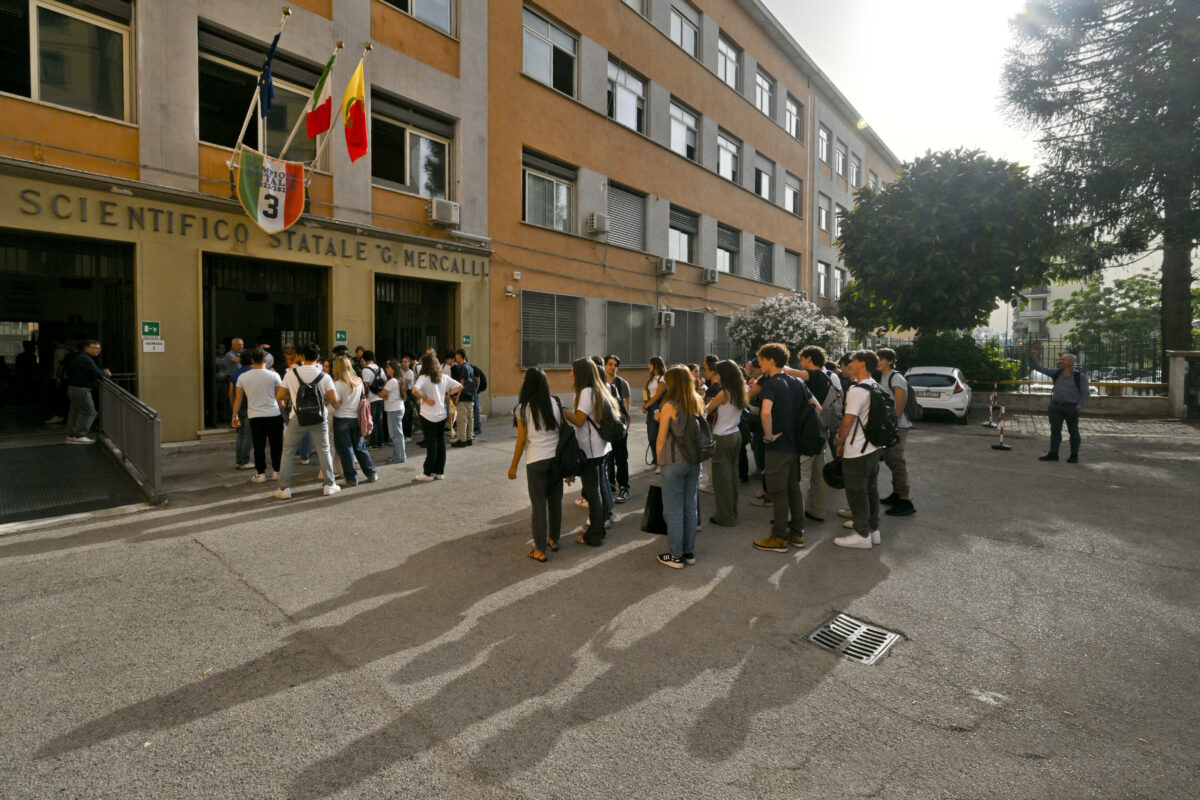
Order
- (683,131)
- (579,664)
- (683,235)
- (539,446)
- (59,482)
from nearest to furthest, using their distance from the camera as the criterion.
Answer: (579,664)
(539,446)
(59,482)
(683,131)
(683,235)

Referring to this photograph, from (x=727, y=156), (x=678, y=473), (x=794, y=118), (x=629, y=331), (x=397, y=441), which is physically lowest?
(x=397, y=441)

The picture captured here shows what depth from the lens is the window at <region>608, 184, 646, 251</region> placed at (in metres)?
19.9

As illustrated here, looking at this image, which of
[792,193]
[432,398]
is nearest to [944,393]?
[432,398]

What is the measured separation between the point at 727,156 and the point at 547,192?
10.9 meters

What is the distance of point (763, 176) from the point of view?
28156mm

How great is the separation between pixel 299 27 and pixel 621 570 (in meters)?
12.7

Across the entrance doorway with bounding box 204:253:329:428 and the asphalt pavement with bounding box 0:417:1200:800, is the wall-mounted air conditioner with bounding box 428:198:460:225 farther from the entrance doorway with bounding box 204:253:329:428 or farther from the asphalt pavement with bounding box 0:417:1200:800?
the asphalt pavement with bounding box 0:417:1200:800

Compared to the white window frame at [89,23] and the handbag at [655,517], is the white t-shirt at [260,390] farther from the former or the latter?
the white window frame at [89,23]

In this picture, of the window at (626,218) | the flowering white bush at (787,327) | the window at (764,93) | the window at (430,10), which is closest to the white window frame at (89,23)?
the window at (430,10)

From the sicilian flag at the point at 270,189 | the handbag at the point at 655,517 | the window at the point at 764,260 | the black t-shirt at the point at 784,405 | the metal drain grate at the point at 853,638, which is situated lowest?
the metal drain grate at the point at 853,638

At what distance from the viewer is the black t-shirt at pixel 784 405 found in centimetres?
584

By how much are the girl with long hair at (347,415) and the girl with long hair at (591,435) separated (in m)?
3.81

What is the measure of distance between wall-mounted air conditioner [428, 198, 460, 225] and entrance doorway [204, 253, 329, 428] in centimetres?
289

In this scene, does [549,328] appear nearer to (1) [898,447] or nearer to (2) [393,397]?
(2) [393,397]
